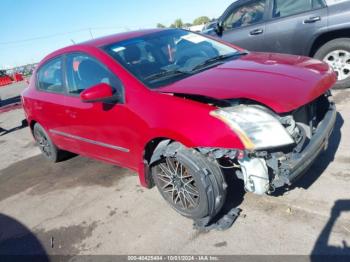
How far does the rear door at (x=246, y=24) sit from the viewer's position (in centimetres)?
652

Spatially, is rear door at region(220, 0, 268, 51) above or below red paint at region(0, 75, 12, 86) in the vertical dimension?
above

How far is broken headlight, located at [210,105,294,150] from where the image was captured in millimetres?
2584

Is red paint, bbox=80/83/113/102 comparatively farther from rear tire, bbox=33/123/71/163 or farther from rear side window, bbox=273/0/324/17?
rear side window, bbox=273/0/324/17

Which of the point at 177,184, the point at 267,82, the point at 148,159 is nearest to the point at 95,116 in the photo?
the point at 148,159

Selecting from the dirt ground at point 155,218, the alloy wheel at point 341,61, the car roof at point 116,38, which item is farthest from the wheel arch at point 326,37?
the car roof at point 116,38

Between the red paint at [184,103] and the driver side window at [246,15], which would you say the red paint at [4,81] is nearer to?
the driver side window at [246,15]

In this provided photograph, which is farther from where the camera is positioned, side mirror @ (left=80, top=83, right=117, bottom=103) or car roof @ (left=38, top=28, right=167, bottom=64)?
car roof @ (left=38, top=28, right=167, bottom=64)

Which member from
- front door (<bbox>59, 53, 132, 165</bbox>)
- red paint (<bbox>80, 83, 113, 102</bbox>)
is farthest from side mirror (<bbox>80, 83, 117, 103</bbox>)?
front door (<bbox>59, 53, 132, 165</bbox>)

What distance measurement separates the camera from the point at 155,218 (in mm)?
3412

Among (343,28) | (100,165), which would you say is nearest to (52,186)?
(100,165)

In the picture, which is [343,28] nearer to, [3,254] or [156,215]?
[156,215]

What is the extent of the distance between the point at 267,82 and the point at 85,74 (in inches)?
79.8

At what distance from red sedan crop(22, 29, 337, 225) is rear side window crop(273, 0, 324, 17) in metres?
2.41

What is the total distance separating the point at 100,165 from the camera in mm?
5043
